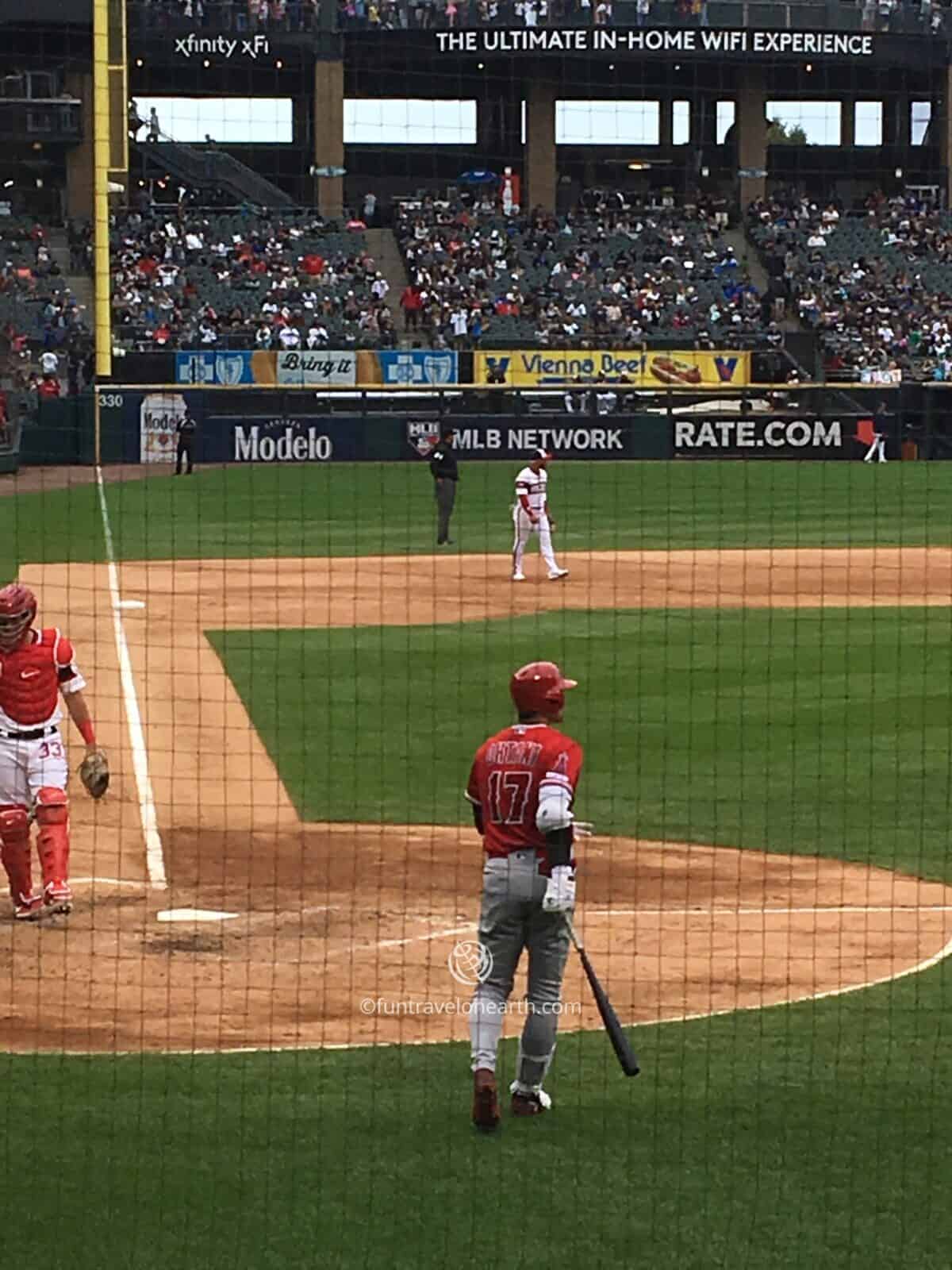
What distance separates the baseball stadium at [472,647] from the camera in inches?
308

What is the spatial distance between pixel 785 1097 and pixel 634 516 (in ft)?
96.8

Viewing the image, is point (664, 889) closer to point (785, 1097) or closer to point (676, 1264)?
point (785, 1097)

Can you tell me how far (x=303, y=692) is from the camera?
19.8 meters

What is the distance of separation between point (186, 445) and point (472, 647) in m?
23.1

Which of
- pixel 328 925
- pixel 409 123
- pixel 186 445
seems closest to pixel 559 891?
pixel 328 925

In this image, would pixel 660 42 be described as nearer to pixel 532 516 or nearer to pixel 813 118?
pixel 813 118

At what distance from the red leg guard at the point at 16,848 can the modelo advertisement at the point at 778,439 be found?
123 feet

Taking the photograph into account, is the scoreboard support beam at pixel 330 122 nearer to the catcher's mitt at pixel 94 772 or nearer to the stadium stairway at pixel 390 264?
the stadium stairway at pixel 390 264

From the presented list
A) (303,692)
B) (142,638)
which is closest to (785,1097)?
(303,692)

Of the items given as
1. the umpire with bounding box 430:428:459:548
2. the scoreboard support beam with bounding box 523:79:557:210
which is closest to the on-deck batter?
the umpire with bounding box 430:428:459:548

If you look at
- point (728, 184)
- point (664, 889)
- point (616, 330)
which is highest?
point (728, 184)

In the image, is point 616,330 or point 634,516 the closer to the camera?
point 634,516

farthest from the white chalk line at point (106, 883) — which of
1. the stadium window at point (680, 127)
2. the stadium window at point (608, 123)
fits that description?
the stadium window at point (680, 127)

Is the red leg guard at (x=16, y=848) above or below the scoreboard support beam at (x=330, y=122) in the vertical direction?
below
